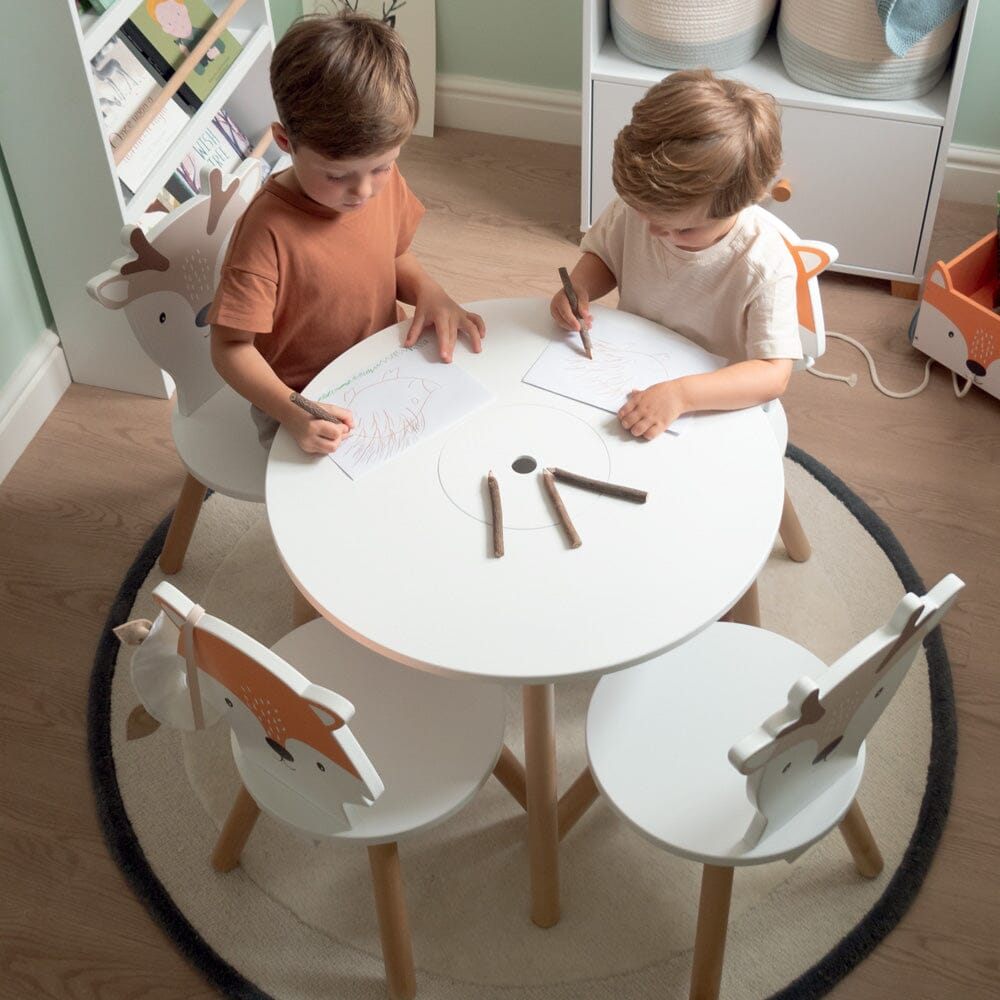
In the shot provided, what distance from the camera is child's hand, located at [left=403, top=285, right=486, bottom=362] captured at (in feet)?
5.73

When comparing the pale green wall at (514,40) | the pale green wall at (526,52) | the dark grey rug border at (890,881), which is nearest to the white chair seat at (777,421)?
the dark grey rug border at (890,881)

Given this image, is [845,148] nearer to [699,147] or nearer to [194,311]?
[699,147]

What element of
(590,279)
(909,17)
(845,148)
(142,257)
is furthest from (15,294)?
(909,17)

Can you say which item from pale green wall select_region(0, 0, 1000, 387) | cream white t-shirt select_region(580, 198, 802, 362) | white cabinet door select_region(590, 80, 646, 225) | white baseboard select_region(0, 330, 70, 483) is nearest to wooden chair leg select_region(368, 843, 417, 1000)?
cream white t-shirt select_region(580, 198, 802, 362)

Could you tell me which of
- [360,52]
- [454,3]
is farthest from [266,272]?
[454,3]

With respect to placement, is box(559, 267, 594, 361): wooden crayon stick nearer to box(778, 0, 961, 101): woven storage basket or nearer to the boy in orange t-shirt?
the boy in orange t-shirt

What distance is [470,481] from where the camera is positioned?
1.56 m

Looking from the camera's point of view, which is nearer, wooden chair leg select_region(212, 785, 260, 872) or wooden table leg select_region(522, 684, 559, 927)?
wooden table leg select_region(522, 684, 559, 927)

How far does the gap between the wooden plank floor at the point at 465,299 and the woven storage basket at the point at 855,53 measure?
1.47 feet

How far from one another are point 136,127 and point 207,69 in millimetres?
293

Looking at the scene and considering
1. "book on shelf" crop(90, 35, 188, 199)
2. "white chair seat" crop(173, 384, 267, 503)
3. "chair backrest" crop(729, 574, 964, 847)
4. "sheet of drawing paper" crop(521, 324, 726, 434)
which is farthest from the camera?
"book on shelf" crop(90, 35, 188, 199)

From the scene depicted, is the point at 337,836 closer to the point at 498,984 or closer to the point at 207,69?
the point at 498,984

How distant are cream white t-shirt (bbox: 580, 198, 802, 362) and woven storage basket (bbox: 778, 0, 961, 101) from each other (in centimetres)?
89

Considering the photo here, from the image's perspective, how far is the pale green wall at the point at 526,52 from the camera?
2572 mm
